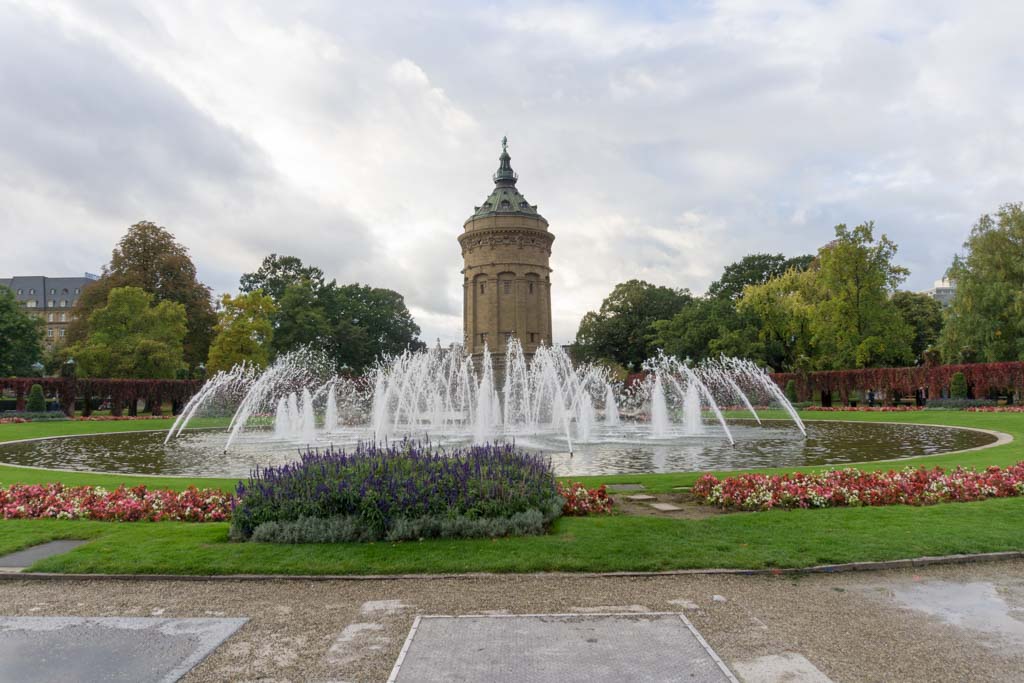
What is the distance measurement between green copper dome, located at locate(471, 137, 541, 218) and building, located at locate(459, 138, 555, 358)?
0.43 feet

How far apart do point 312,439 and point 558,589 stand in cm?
1935

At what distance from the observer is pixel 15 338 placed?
1935 inches

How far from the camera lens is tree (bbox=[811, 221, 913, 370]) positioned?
45.6 meters

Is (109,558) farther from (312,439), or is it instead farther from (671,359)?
(671,359)

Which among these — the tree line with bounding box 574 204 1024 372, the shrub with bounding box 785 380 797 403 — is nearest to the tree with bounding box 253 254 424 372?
the tree line with bounding box 574 204 1024 372

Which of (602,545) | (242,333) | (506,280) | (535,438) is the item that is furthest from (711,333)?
(602,545)

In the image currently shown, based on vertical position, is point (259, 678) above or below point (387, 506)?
below

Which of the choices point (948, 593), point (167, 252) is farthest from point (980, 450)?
point (167, 252)

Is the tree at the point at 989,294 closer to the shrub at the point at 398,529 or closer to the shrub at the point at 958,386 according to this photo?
the shrub at the point at 958,386

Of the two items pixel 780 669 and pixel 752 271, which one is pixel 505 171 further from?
pixel 780 669

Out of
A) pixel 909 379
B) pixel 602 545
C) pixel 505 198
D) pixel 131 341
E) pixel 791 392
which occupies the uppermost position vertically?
pixel 505 198

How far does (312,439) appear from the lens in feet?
80.0

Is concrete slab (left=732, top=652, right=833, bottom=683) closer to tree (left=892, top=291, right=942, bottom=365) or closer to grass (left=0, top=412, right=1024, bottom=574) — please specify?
grass (left=0, top=412, right=1024, bottom=574)

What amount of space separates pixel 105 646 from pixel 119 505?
494cm
